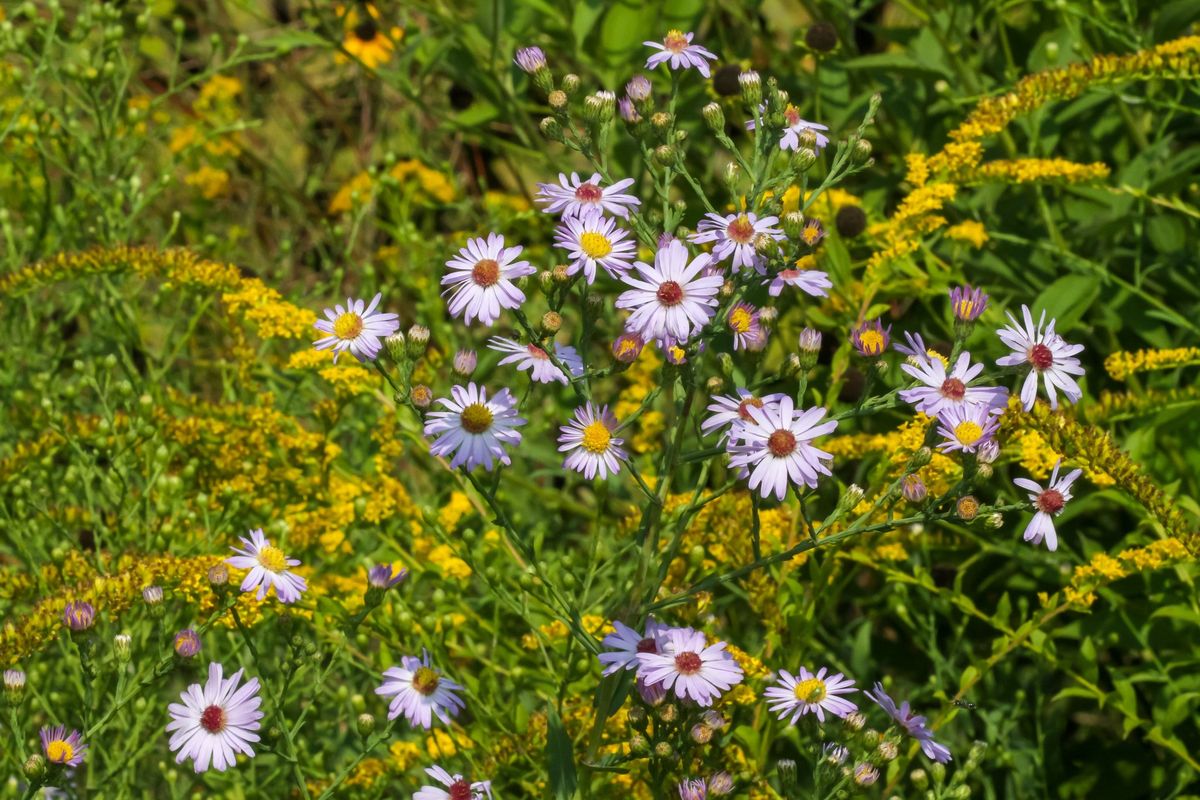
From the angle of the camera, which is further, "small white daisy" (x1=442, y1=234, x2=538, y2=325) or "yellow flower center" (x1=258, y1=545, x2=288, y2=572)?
"yellow flower center" (x1=258, y1=545, x2=288, y2=572)

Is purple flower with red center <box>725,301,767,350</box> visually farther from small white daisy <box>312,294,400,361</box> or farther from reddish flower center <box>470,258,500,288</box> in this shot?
small white daisy <box>312,294,400,361</box>

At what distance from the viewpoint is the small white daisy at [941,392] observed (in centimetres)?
155

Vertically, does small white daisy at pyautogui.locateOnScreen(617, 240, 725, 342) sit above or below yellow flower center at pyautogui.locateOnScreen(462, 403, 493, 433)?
above

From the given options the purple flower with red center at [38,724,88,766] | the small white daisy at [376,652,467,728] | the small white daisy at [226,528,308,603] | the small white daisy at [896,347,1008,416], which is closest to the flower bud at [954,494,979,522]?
the small white daisy at [896,347,1008,416]

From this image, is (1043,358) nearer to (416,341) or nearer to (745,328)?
(745,328)

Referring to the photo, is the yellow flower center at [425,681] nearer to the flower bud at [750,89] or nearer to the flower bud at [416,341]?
the flower bud at [416,341]

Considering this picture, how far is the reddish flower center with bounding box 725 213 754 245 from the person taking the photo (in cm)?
154

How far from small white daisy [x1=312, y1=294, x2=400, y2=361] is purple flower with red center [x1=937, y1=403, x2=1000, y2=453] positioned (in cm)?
66

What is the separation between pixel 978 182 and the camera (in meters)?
2.35

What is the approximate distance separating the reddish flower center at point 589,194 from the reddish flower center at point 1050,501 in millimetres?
634

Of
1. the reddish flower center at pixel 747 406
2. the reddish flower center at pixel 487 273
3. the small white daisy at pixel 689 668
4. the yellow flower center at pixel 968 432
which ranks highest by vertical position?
the reddish flower center at pixel 487 273

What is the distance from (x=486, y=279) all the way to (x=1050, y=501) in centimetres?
71

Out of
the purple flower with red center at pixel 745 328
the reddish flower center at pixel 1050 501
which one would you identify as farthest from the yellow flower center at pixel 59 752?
the reddish flower center at pixel 1050 501

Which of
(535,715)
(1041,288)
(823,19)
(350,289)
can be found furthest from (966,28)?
(350,289)
